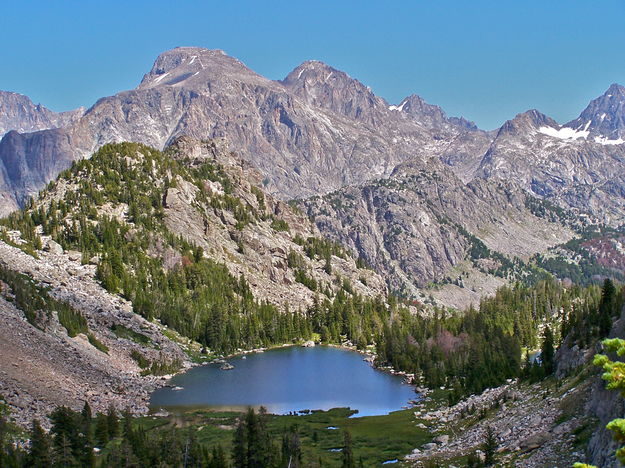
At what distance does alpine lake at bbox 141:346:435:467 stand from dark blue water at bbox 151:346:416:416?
16 centimetres

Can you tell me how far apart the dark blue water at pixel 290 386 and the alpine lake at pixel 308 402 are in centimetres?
16

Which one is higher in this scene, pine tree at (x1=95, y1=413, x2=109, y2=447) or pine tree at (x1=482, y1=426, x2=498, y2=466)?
pine tree at (x1=95, y1=413, x2=109, y2=447)

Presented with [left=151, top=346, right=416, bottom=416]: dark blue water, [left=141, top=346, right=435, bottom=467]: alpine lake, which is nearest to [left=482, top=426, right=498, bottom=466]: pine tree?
[left=141, top=346, right=435, bottom=467]: alpine lake

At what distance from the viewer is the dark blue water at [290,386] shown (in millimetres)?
110562

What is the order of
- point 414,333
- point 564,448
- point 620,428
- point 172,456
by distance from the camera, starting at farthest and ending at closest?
point 414,333
point 172,456
point 564,448
point 620,428

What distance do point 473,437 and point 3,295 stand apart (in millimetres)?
85835

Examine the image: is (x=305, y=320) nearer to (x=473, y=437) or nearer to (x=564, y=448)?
(x=473, y=437)

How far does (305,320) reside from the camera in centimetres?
19775

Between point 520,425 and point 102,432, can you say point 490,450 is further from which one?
point 102,432

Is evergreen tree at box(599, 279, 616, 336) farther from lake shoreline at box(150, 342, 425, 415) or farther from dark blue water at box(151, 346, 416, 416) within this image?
dark blue water at box(151, 346, 416, 416)

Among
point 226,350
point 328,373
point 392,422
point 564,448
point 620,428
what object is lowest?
point 620,428

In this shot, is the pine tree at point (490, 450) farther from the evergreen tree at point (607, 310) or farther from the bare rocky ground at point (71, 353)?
the bare rocky ground at point (71, 353)

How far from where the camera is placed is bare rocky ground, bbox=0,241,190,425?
88.1 m

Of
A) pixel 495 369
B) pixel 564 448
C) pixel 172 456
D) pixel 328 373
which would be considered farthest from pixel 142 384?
pixel 564 448
